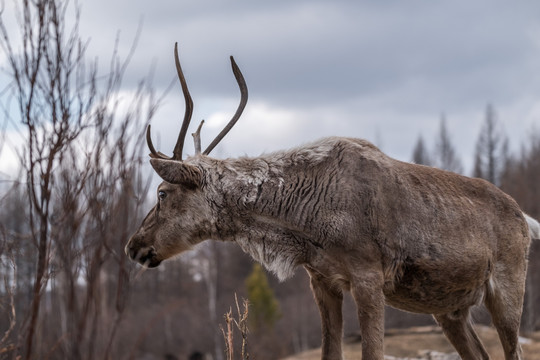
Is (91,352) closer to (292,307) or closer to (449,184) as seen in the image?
(449,184)

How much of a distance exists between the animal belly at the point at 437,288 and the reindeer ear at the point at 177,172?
6.15ft

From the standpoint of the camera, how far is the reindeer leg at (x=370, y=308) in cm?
552

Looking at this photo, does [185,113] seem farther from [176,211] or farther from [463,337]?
[463,337]

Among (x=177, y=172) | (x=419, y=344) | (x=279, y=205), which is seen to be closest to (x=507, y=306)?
(x=279, y=205)

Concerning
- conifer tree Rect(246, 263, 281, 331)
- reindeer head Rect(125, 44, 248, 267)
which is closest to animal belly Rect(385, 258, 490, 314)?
reindeer head Rect(125, 44, 248, 267)

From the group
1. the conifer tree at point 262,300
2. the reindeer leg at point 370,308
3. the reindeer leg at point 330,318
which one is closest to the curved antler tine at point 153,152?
the reindeer leg at point 330,318

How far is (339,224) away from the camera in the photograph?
5.61 metres

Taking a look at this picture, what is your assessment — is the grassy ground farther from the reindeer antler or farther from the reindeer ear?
the reindeer ear

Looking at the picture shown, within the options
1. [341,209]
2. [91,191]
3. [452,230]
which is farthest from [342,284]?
[91,191]

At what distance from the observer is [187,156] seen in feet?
21.3

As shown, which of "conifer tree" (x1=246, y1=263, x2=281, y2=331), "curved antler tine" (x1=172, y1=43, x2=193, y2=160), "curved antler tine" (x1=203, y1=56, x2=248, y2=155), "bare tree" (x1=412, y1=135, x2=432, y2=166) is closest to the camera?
"curved antler tine" (x1=172, y1=43, x2=193, y2=160)

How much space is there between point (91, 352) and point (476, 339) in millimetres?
4652

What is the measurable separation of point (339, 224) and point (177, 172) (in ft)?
4.70

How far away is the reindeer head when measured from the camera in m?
5.95
